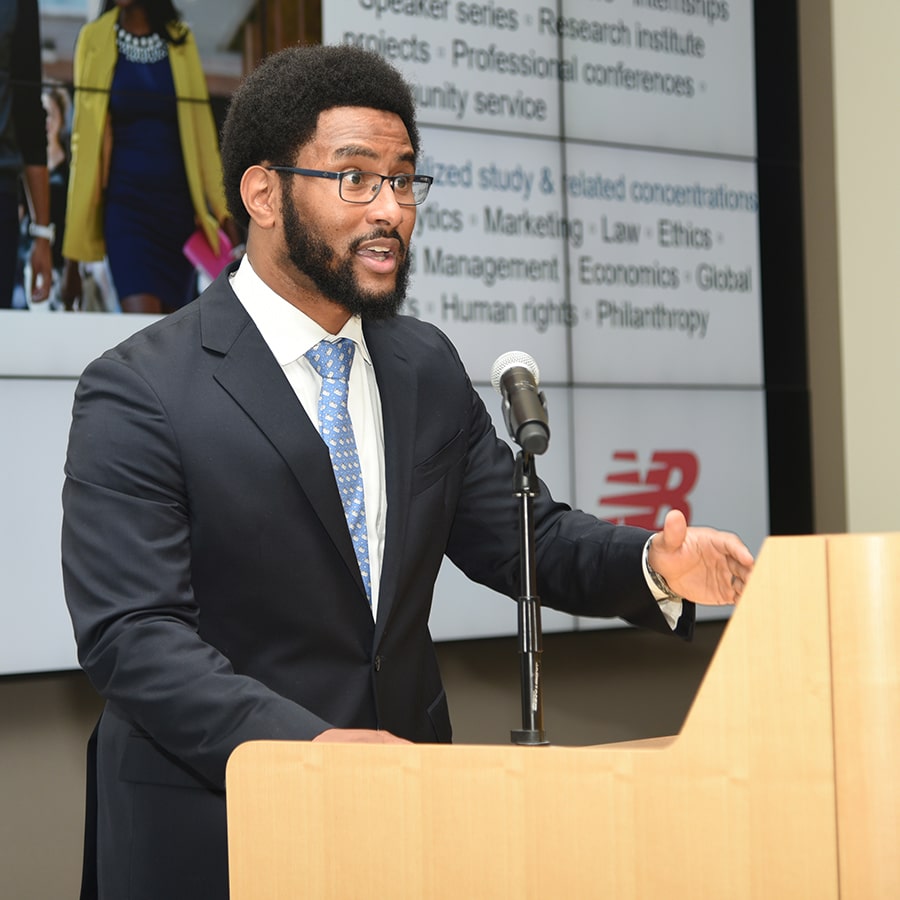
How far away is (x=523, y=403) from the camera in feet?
4.91

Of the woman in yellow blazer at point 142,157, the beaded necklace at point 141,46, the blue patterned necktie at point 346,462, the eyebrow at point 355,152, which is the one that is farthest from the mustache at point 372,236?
the beaded necklace at point 141,46

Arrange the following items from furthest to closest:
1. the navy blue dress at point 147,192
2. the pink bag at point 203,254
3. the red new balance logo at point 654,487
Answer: the red new balance logo at point 654,487, the pink bag at point 203,254, the navy blue dress at point 147,192

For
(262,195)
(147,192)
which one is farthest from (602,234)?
(262,195)

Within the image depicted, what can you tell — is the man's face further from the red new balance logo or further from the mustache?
the red new balance logo

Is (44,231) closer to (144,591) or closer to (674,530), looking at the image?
(144,591)

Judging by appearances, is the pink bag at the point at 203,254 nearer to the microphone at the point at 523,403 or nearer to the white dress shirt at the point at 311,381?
the white dress shirt at the point at 311,381

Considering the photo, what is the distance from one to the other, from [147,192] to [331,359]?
1704 mm

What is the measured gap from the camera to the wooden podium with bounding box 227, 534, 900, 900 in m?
1.12

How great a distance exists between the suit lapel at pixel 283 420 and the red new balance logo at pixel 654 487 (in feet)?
7.65

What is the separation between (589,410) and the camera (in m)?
4.14

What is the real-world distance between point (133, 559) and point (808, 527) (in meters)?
3.29

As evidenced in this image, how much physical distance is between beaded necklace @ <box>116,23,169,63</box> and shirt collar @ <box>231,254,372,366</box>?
1705 millimetres

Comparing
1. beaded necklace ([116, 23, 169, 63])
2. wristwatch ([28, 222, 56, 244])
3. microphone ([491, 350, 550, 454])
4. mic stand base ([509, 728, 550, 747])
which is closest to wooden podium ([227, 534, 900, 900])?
mic stand base ([509, 728, 550, 747])

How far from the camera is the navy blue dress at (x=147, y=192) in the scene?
3.43 meters
